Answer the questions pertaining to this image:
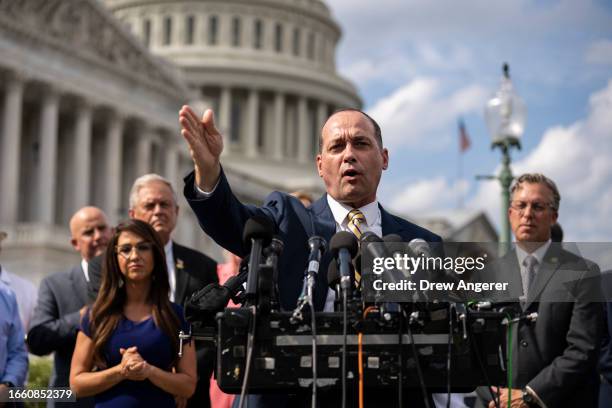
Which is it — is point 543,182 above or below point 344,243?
above

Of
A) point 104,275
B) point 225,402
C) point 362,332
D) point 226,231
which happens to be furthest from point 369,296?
point 225,402

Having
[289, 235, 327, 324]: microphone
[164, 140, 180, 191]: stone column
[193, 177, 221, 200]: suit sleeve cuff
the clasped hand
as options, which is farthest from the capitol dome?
[289, 235, 327, 324]: microphone

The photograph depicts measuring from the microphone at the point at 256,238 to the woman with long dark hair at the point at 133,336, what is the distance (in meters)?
2.84

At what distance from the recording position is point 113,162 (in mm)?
52250

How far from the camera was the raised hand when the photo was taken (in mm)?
4867

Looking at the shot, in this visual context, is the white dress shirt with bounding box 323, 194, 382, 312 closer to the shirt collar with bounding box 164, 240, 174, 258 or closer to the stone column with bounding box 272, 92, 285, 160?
the shirt collar with bounding box 164, 240, 174, 258

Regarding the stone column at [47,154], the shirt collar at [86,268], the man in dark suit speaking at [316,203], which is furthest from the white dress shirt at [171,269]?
the stone column at [47,154]

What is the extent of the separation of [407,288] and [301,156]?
88.7 meters

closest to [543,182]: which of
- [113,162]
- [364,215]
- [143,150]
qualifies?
[364,215]

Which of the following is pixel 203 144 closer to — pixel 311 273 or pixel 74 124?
pixel 311 273

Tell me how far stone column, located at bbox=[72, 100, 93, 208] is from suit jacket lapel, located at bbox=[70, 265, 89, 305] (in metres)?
40.7

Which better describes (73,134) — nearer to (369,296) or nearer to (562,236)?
(562,236)

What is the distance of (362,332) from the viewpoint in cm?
454

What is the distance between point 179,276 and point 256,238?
4.81 metres
